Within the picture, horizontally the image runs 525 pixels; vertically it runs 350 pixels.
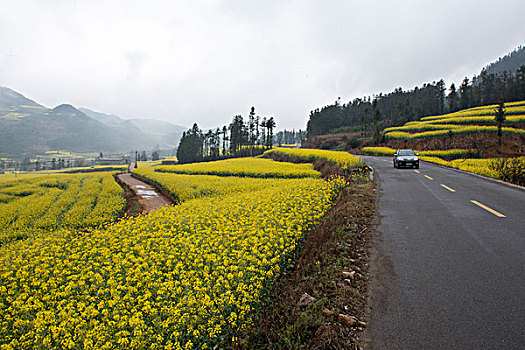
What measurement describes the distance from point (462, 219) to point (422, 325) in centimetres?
531

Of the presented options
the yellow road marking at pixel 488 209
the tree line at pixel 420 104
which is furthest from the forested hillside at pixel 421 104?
the yellow road marking at pixel 488 209

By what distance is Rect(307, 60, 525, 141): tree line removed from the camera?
69750 millimetres

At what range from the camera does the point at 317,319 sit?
10.8ft

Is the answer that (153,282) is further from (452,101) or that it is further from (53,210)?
(452,101)

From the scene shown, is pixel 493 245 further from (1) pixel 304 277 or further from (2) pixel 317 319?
(2) pixel 317 319

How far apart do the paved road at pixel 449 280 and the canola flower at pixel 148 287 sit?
1.86 metres

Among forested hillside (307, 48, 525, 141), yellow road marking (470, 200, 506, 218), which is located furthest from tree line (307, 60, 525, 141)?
yellow road marking (470, 200, 506, 218)

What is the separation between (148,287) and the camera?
14.7 ft

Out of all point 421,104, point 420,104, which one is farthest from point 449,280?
point 421,104

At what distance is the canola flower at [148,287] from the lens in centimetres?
345

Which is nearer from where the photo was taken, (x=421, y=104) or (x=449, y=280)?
(x=449, y=280)

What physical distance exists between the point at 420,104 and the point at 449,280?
9076 cm

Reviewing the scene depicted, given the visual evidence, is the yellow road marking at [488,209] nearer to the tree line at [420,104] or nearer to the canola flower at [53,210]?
the canola flower at [53,210]

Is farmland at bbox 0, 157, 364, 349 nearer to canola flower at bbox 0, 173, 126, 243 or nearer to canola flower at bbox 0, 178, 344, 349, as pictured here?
canola flower at bbox 0, 178, 344, 349
